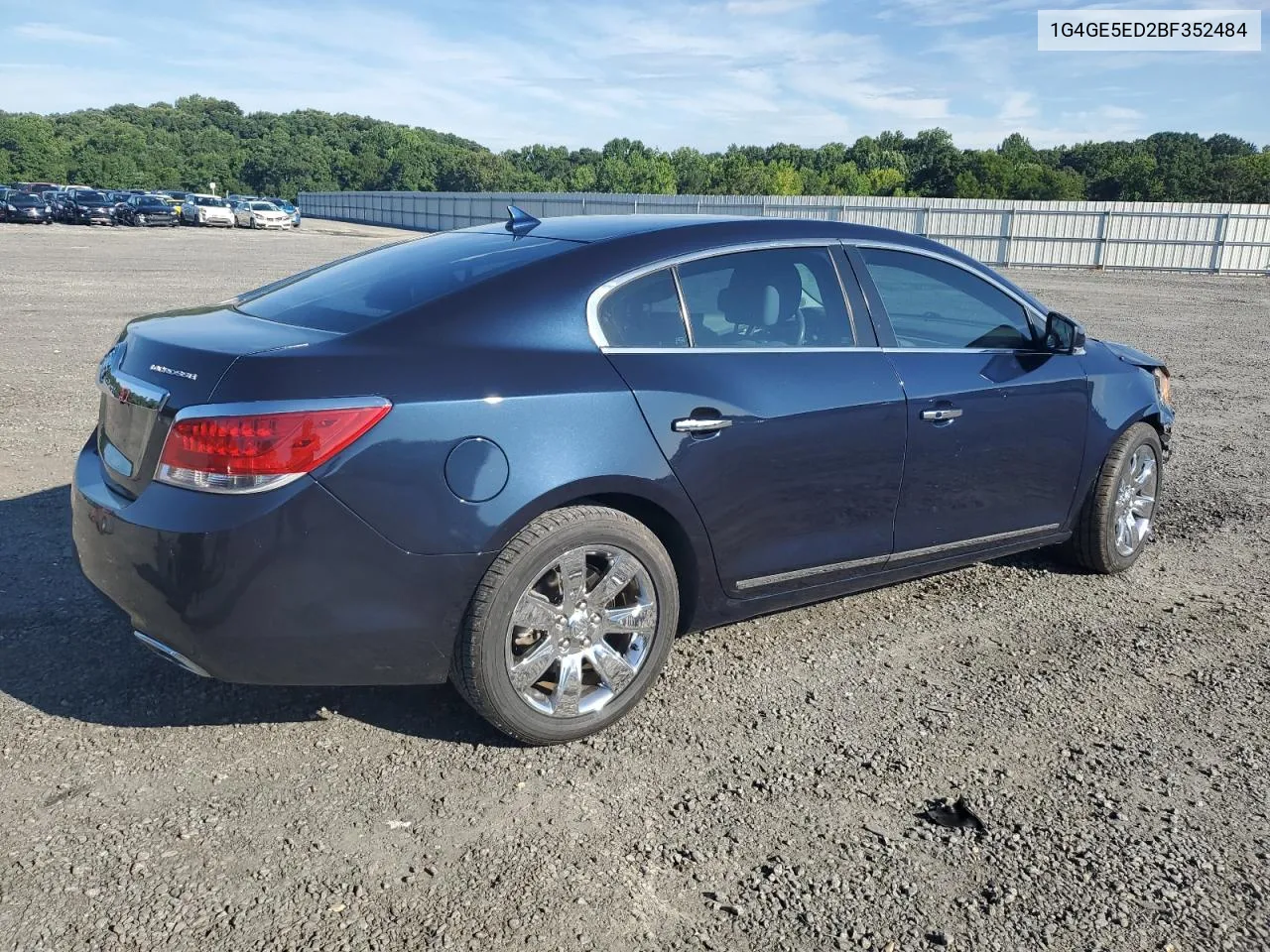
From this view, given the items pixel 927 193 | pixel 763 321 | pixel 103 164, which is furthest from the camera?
pixel 103 164

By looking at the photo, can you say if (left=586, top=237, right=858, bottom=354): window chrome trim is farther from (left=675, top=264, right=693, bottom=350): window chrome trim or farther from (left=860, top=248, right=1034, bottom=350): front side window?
(left=860, top=248, right=1034, bottom=350): front side window

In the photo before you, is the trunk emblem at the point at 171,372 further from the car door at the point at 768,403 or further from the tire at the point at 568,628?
the car door at the point at 768,403

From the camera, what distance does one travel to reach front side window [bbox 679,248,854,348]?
3826mm

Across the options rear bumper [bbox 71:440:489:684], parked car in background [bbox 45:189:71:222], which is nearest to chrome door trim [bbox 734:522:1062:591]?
rear bumper [bbox 71:440:489:684]

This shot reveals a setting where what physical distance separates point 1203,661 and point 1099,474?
3.54 feet

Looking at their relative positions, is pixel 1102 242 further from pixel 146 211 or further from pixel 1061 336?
pixel 146 211

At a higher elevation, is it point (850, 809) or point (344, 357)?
point (344, 357)

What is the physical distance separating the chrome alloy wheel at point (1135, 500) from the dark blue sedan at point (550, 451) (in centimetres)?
78

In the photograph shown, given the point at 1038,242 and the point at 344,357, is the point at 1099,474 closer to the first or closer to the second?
the point at 344,357

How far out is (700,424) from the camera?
3592 millimetres

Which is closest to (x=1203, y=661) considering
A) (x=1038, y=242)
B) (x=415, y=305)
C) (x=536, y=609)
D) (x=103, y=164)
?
(x=536, y=609)

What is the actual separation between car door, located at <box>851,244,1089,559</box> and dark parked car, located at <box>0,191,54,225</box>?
51.7 metres

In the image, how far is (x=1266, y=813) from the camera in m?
3.20

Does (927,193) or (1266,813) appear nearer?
(1266,813)
